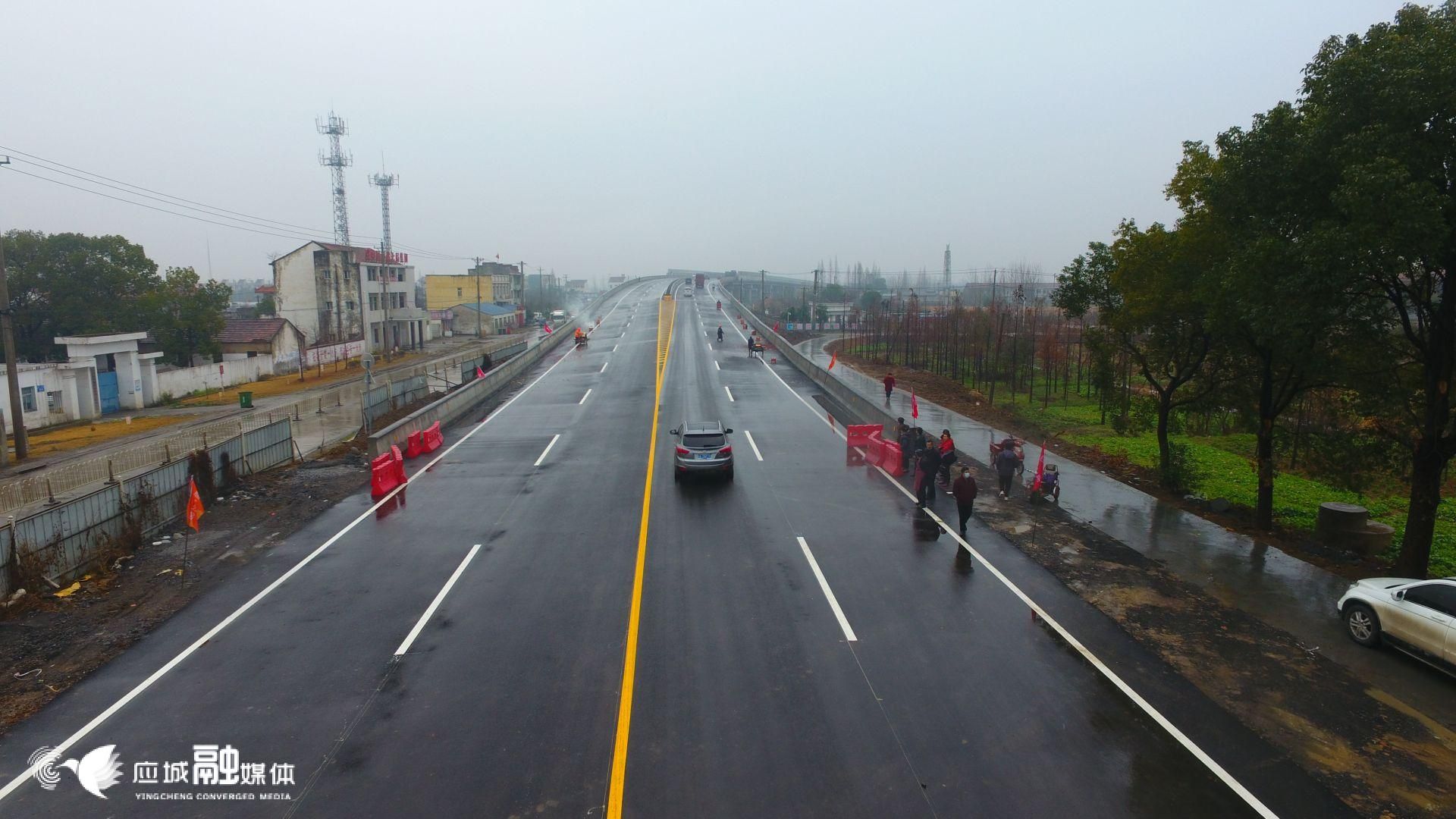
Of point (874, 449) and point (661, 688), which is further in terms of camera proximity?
point (874, 449)

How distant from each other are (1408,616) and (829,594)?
302 inches

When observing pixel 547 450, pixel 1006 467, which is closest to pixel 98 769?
pixel 547 450

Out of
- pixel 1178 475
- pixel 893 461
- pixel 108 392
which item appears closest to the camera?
pixel 1178 475

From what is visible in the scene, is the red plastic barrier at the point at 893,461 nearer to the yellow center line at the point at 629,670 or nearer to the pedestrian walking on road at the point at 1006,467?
the pedestrian walking on road at the point at 1006,467

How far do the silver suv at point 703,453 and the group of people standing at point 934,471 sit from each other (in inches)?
187

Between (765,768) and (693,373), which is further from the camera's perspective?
(693,373)

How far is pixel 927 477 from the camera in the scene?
57.4 feet

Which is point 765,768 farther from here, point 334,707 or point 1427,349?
point 1427,349

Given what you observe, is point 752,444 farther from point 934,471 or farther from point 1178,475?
point 1178,475

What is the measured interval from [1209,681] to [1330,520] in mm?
9275

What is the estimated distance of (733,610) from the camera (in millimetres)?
11711

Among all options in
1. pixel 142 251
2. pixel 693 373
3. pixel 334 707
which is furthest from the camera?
pixel 142 251

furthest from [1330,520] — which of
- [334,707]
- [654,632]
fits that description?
[334,707]

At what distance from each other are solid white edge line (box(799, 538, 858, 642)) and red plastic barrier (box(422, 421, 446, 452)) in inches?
552
